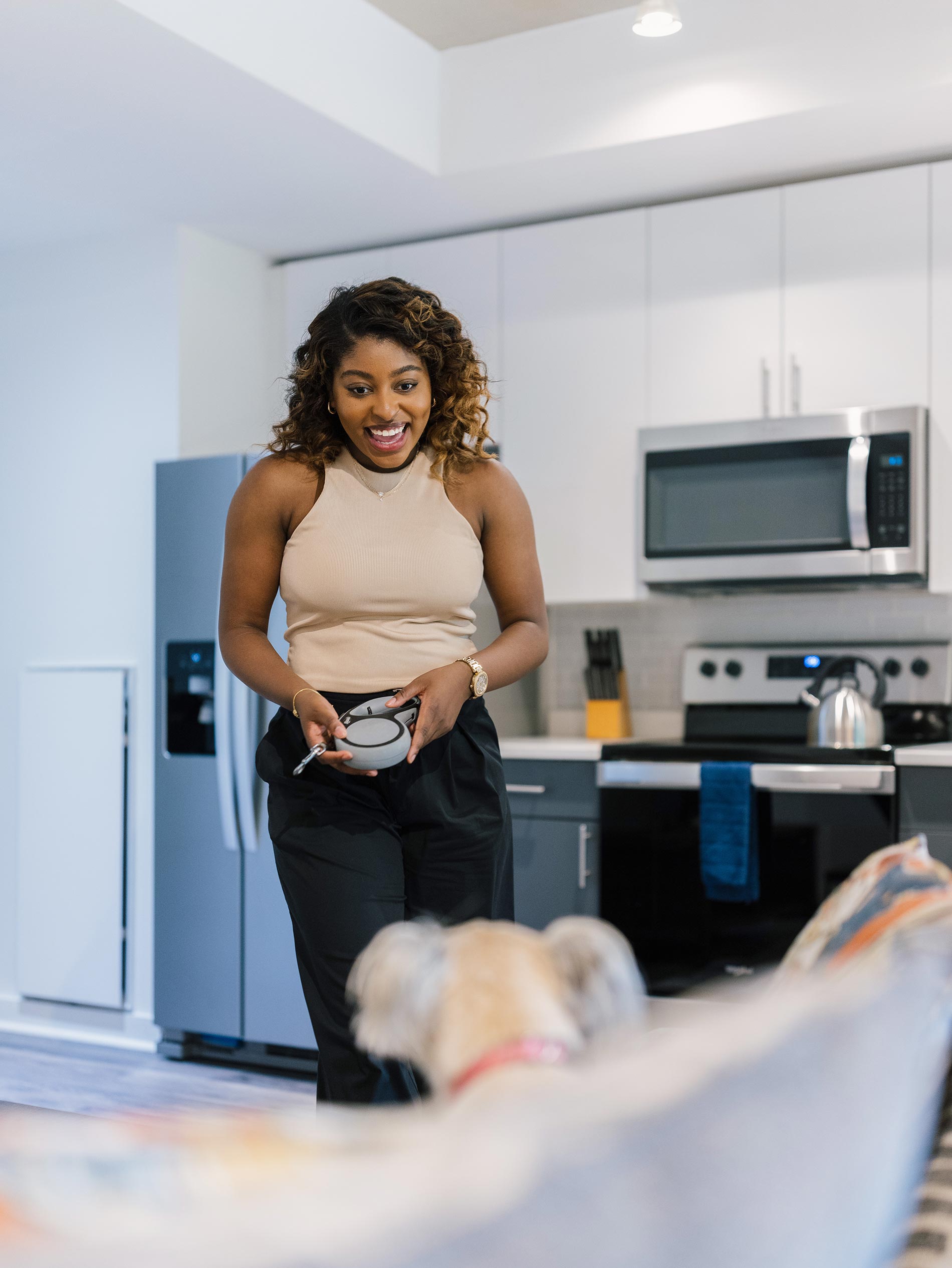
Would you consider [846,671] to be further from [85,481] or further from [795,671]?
[85,481]

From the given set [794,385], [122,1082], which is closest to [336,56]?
[794,385]

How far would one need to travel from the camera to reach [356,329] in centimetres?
174

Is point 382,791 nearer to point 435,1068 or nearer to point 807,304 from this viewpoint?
point 435,1068

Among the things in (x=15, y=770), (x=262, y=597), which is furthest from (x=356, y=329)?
(x=15, y=770)

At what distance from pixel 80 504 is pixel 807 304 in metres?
2.18

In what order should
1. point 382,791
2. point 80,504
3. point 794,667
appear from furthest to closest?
point 80,504
point 794,667
point 382,791

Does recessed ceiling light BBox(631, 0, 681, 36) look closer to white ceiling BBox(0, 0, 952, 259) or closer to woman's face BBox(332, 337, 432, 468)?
white ceiling BBox(0, 0, 952, 259)

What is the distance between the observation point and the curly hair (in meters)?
1.74

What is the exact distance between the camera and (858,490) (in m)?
3.29

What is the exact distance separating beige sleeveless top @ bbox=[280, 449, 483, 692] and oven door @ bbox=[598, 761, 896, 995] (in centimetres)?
158

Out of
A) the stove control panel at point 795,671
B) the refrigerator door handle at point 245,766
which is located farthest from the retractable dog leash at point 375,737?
the stove control panel at point 795,671

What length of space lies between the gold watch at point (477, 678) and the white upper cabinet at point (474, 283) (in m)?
2.18

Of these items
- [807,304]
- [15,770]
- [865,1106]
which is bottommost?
[15,770]

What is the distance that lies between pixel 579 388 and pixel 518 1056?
331 cm
